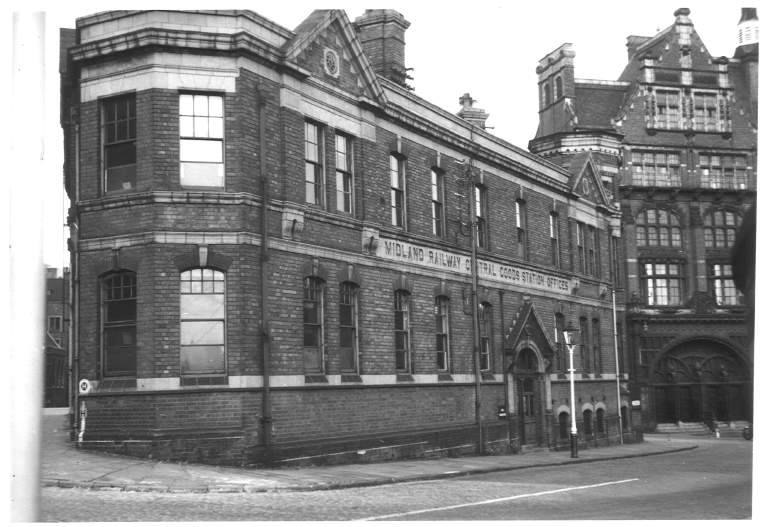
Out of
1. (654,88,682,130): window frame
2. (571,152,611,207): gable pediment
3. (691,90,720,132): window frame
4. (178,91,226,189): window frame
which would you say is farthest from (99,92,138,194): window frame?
(654,88,682,130): window frame

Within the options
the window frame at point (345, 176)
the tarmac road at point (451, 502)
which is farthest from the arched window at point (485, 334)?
the tarmac road at point (451, 502)

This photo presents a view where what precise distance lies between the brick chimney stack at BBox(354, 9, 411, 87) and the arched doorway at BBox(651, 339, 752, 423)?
13436 mm

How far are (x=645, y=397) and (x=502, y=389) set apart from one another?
18242 millimetres

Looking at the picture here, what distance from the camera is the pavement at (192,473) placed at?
15131 millimetres

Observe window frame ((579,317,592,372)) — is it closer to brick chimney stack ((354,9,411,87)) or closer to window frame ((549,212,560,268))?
window frame ((549,212,560,268))

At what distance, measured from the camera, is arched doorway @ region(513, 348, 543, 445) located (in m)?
29.5

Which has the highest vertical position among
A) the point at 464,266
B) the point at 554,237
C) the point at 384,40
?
the point at 384,40

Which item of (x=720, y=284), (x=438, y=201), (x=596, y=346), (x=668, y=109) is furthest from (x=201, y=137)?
(x=668, y=109)

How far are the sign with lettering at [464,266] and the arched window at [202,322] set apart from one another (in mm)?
5717

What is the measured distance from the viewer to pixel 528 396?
99.2ft

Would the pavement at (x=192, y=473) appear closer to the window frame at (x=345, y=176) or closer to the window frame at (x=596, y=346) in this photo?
the window frame at (x=345, y=176)

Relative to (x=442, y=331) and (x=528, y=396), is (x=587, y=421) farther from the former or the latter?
(x=442, y=331)

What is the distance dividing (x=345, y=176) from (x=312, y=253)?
2760 mm

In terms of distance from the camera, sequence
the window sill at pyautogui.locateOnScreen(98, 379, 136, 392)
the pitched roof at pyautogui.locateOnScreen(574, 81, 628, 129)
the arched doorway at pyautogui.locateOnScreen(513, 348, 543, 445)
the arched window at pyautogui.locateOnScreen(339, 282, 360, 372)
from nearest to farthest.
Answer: the window sill at pyautogui.locateOnScreen(98, 379, 136, 392), the arched window at pyautogui.locateOnScreen(339, 282, 360, 372), the arched doorway at pyautogui.locateOnScreen(513, 348, 543, 445), the pitched roof at pyautogui.locateOnScreen(574, 81, 628, 129)
